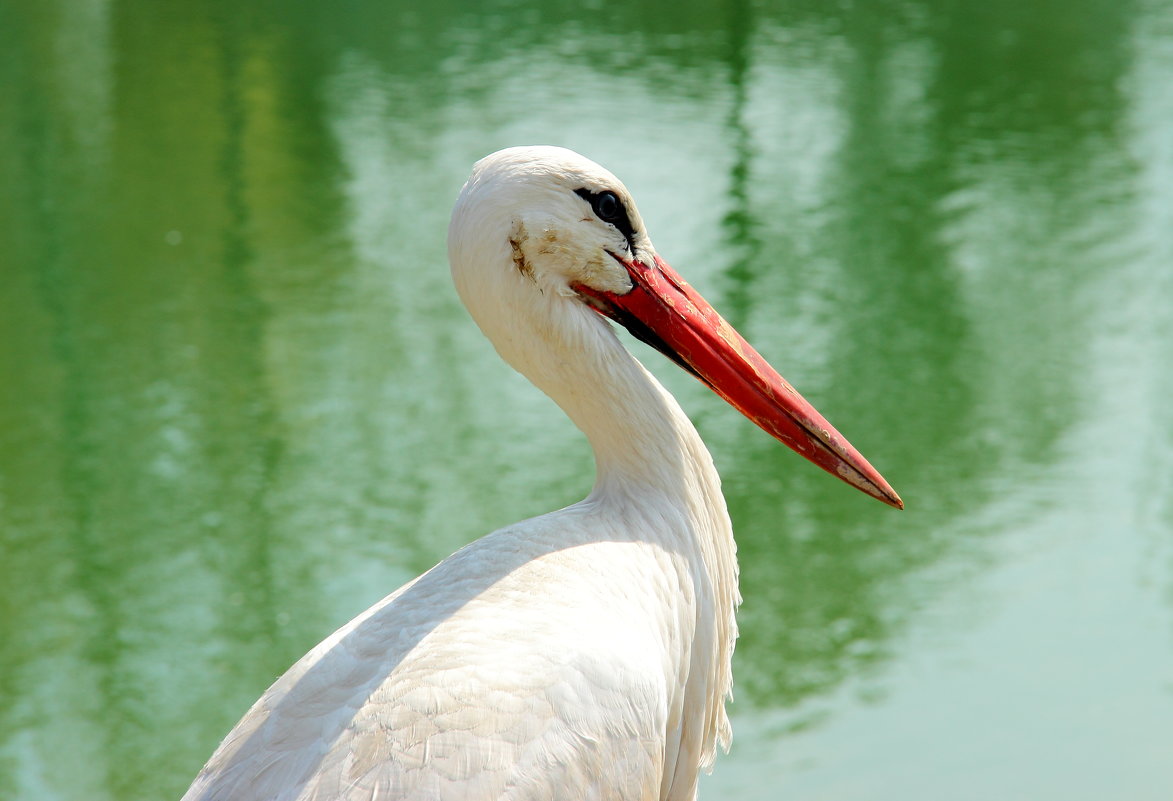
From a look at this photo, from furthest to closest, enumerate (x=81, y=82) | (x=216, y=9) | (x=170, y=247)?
(x=216, y=9)
(x=81, y=82)
(x=170, y=247)

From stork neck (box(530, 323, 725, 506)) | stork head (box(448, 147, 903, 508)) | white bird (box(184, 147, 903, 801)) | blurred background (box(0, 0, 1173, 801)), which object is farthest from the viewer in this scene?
blurred background (box(0, 0, 1173, 801))

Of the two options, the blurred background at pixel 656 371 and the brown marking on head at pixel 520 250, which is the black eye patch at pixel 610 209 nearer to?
the brown marking on head at pixel 520 250

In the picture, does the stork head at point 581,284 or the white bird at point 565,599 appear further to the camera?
the stork head at point 581,284

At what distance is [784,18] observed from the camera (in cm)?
1490

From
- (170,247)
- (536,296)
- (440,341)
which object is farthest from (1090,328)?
(536,296)

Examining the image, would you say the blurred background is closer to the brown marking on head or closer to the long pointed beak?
the long pointed beak

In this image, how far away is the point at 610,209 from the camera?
2.74 meters

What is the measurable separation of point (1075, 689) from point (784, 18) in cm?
1062

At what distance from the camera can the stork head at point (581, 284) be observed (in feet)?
8.66

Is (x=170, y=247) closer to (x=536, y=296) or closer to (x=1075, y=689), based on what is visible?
(x=1075, y=689)

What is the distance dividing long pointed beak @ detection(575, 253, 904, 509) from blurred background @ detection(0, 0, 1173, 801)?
2378mm

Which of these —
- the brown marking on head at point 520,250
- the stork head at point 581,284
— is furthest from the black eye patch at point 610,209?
the brown marking on head at point 520,250

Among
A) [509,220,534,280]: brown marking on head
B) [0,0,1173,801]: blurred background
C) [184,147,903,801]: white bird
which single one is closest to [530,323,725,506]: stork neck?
[184,147,903,801]: white bird

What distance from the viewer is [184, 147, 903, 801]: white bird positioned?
2.31 m
